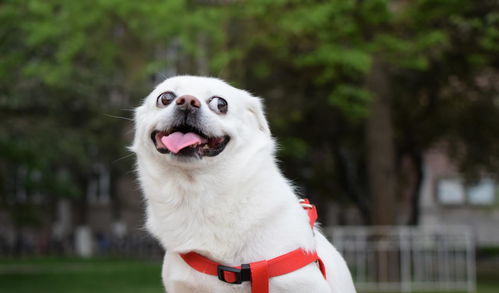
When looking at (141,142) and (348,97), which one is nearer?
(141,142)

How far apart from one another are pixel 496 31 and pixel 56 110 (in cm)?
1697

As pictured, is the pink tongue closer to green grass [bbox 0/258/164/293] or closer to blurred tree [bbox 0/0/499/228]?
blurred tree [bbox 0/0/499/228]

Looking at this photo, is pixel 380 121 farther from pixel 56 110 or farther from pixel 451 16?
pixel 56 110

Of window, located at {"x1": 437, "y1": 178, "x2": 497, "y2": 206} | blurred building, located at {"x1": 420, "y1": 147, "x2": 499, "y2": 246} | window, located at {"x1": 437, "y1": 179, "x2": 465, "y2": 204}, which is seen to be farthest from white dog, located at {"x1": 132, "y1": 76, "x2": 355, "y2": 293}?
window, located at {"x1": 437, "y1": 179, "x2": 465, "y2": 204}

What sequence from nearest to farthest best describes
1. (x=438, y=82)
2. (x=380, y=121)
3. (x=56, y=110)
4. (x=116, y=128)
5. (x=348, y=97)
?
(x=348, y=97), (x=380, y=121), (x=438, y=82), (x=56, y=110), (x=116, y=128)

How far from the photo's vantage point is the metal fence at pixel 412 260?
1540cm

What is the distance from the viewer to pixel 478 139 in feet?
75.3

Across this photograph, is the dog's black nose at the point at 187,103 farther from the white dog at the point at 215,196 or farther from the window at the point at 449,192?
the window at the point at 449,192

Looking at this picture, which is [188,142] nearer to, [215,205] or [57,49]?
[215,205]

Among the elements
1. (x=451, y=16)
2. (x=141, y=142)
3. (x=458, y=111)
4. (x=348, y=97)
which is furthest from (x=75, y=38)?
(x=141, y=142)

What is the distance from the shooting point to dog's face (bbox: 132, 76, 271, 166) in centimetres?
377

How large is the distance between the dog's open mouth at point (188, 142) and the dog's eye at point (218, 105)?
147 millimetres

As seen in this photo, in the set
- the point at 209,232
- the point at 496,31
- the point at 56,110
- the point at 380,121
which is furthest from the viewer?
the point at 56,110

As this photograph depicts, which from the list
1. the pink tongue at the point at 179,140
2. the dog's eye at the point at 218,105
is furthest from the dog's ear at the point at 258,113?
the pink tongue at the point at 179,140
